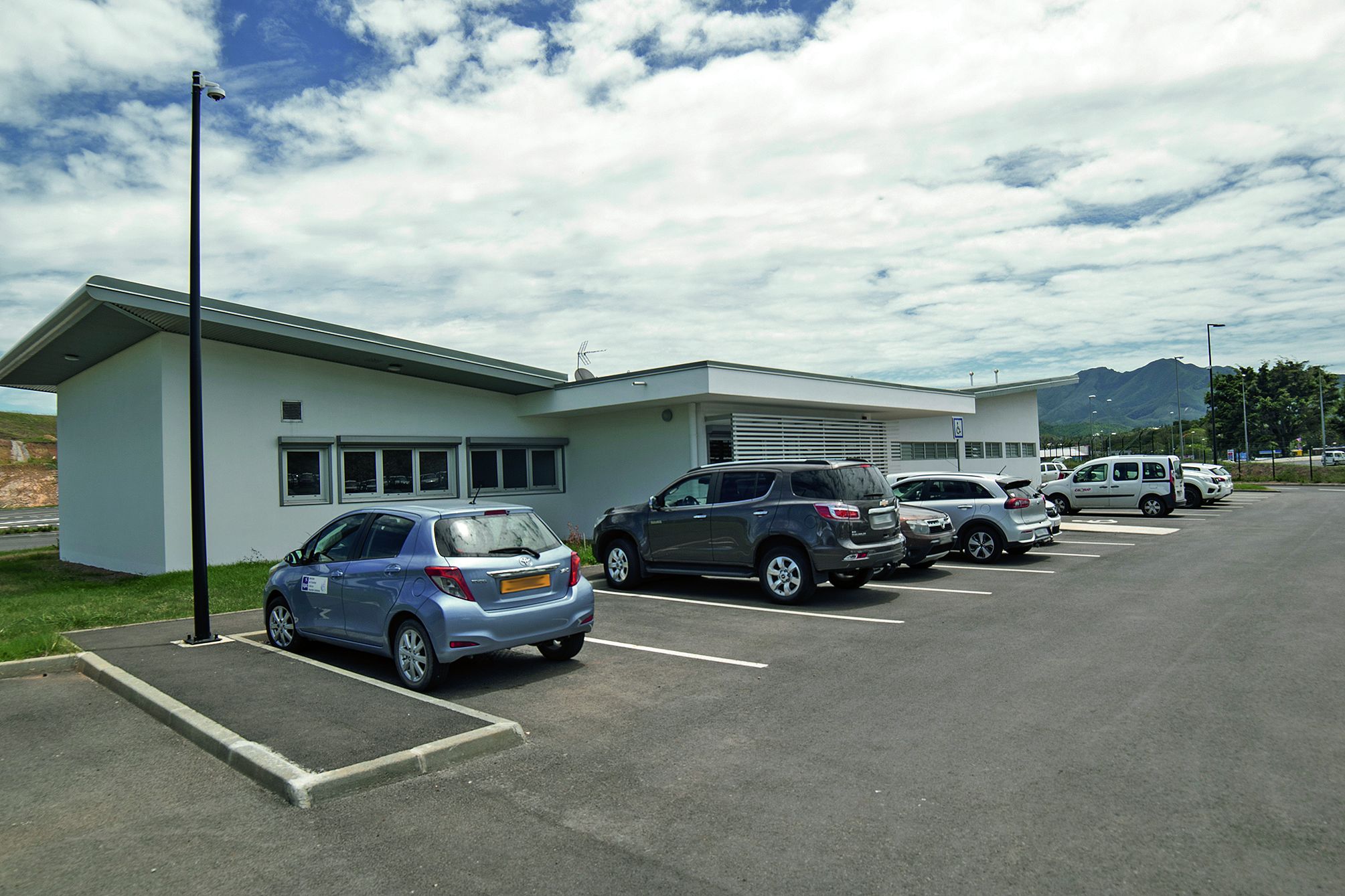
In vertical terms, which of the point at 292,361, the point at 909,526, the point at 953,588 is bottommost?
the point at 953,588

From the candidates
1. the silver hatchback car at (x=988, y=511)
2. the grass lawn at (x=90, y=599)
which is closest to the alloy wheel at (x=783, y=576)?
the silver hatchback car at (x=988, y=511)

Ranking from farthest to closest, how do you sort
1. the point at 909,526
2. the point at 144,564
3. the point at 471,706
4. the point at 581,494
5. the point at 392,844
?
1. the point at 581,494
2. the point at 144,564
3. the point at 909,526
4. the point at 471,706
5. the point at 392,844

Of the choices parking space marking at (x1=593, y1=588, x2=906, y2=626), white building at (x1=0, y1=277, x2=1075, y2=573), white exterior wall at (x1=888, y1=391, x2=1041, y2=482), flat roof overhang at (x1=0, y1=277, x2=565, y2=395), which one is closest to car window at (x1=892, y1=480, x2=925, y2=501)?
white building at (x1=0, y1=277, x2=1075, y2=573)

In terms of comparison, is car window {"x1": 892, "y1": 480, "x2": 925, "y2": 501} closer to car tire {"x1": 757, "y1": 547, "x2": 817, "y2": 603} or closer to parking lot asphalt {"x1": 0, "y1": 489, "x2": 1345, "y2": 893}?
car tire {"x1": 757, "y1": 547, "x2": 817, "y2": 603}

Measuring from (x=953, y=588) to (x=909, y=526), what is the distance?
1.49 m

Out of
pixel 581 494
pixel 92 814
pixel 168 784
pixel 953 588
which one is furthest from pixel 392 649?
pixel 581 494

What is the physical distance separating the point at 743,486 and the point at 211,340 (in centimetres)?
1033

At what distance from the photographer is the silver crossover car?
22.8 feet

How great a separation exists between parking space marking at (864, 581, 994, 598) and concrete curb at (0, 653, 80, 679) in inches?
381

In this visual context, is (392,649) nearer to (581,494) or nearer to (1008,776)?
(1008,776)

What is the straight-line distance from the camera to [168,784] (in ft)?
16.5

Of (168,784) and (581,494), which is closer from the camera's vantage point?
(168,784)

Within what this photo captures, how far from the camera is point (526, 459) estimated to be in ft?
68.9

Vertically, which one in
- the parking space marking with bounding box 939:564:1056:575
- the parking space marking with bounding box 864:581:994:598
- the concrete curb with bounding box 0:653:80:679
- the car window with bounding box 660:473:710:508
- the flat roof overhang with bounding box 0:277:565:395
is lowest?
the parking space marking with bounding box 939:564:1056:575
